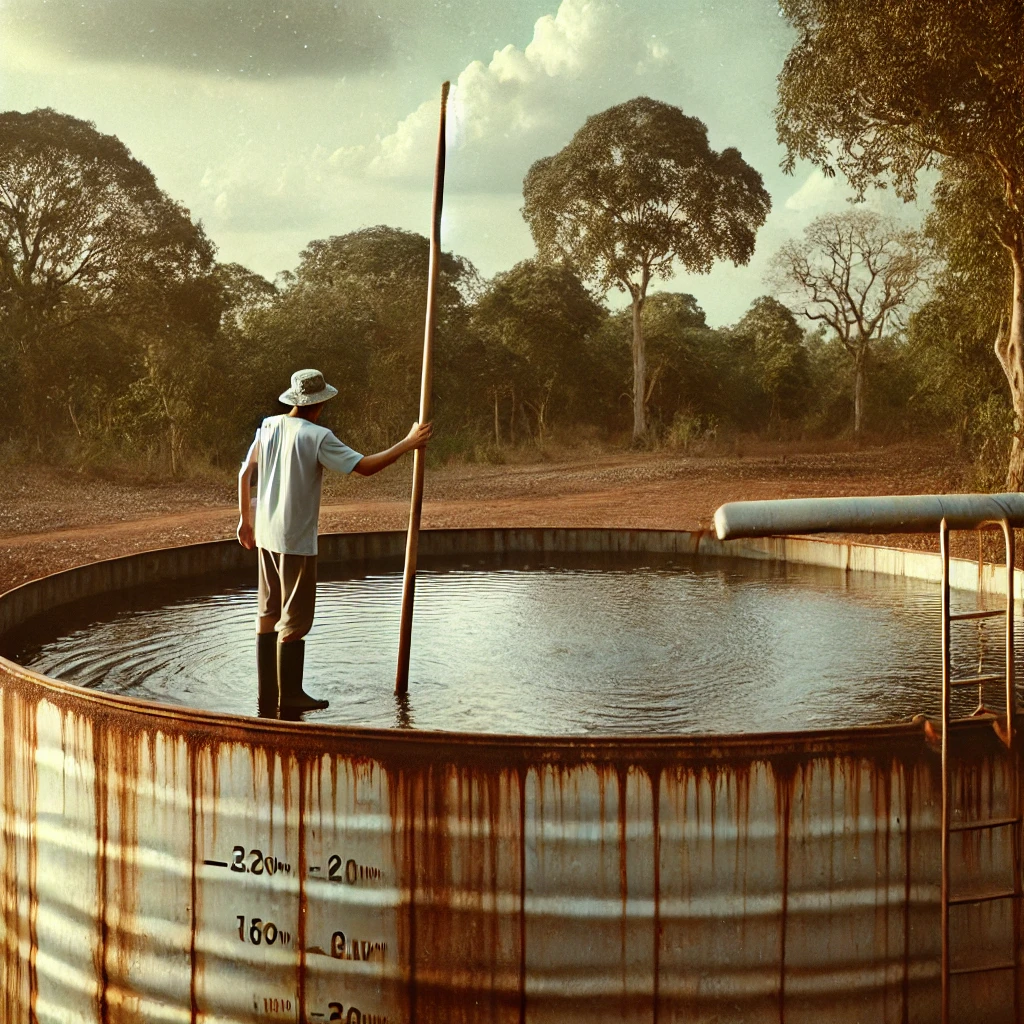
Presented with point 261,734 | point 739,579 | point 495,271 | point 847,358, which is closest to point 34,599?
point 261,734

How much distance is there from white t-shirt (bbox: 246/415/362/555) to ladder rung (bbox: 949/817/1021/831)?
2652 mm

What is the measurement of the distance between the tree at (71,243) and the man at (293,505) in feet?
63.2

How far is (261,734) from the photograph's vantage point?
417cm

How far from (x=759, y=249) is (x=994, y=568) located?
3142 cm

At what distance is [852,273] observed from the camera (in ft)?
115

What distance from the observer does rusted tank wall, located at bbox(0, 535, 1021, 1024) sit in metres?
Answer: 4.04

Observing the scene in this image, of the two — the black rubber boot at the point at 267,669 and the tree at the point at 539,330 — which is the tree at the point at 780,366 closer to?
the tree at the point at 539,330

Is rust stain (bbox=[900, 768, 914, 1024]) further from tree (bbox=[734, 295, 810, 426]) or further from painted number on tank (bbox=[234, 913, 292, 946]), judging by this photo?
tree (bbox=[734, 295, 810, 426])

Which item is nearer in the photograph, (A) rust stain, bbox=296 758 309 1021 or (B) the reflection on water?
(A) rust stain, bbox=296 758 309 1021

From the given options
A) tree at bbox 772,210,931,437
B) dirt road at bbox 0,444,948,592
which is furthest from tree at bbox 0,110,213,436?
tree at bbox 772,210,931,437

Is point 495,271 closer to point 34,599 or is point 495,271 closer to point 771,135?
point 771,135

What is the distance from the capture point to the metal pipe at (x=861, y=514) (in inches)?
158

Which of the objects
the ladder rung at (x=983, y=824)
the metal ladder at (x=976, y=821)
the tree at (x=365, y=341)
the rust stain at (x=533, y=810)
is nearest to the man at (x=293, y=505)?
the rust stain at (x=533, y=810)

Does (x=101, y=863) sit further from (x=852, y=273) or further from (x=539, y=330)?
(x=852, y=273)
